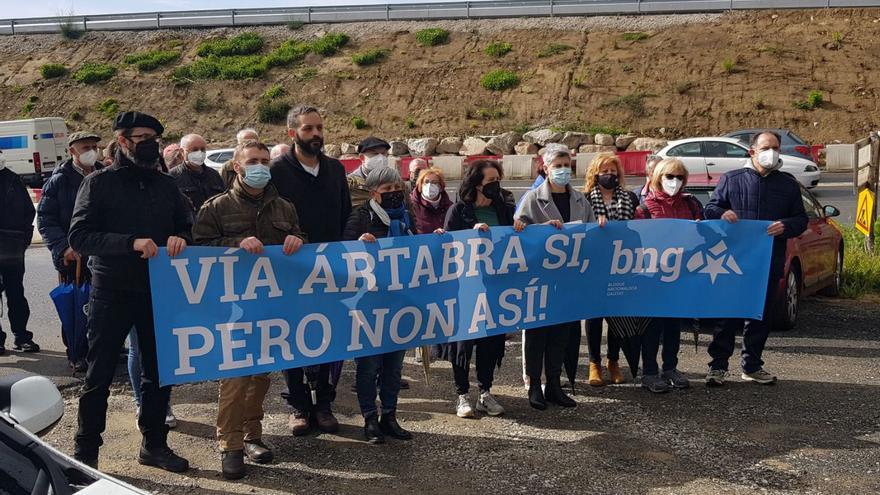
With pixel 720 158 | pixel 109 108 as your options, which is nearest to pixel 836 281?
pixel 720 158

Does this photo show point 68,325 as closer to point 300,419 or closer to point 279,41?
point 300,419

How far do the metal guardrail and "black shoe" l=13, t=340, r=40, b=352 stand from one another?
138 ft

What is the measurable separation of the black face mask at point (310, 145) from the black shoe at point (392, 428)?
1.80 meters

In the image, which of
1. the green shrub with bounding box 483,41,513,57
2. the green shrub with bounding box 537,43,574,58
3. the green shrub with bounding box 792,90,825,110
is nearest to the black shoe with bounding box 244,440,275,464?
the green shrub with bounding box 792,90,825,110

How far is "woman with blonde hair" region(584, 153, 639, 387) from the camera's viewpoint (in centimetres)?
739

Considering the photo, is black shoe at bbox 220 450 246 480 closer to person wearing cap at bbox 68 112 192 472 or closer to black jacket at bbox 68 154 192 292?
person wearing cap at bbox 68 112 192 472

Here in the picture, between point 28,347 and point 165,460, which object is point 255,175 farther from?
point 28,347

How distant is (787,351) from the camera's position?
8.77 meters

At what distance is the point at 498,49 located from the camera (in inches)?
1850

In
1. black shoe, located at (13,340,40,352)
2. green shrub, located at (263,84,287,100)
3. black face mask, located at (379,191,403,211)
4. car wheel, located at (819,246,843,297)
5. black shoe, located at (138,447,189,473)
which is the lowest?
black shoe, located at (13,340,40,352)

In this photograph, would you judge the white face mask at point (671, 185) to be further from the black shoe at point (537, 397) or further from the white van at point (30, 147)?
the white van at point (30, 147)

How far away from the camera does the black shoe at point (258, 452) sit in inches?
228

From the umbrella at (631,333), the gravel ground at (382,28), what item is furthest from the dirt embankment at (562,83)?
the umbrella at (631,333)

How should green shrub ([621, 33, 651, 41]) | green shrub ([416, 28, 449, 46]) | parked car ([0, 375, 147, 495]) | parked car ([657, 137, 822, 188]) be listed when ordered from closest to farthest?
parked car ([0, 375, 147, 495])
parked car ([657, 137, 822, 188])
green shrub ([621, 33, 651, 41])
green shrub ([416, 28, 449, 46])
